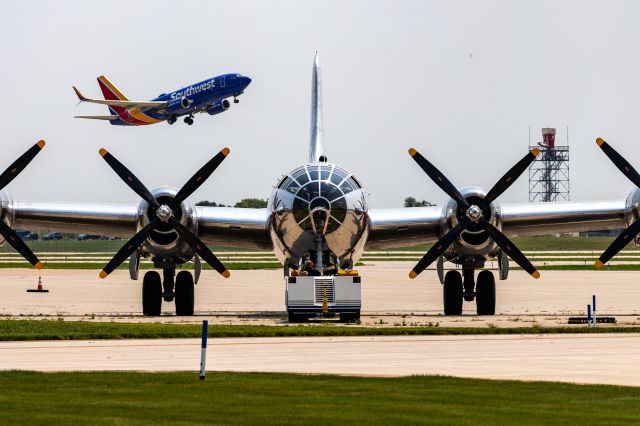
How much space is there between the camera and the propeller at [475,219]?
Answer: 3762cm

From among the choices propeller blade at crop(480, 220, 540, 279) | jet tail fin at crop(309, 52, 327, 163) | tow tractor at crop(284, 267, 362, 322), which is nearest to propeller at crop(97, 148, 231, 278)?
tow tractor at crop(284, 267, 362, 322)

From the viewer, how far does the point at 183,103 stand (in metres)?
98.4

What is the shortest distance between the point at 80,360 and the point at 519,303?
26.5 meters

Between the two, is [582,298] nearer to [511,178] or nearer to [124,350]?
[511,178]

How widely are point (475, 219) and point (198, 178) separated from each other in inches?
340

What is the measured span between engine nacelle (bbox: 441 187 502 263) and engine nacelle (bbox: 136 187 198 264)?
8020mm

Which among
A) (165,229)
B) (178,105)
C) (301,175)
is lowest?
(165,229)

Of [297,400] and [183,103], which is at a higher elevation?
A: [183,103]

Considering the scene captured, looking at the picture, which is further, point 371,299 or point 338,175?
point 371,299

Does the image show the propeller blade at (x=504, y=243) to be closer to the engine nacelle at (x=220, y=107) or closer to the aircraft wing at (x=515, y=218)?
the aircraft wing at (x=515, y=218)

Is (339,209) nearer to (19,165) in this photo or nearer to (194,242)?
(194,242)

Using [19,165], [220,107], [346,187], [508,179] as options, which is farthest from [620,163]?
[220,107]

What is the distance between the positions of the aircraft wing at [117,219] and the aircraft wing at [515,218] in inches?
151

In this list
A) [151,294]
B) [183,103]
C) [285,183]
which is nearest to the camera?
[285,183]
